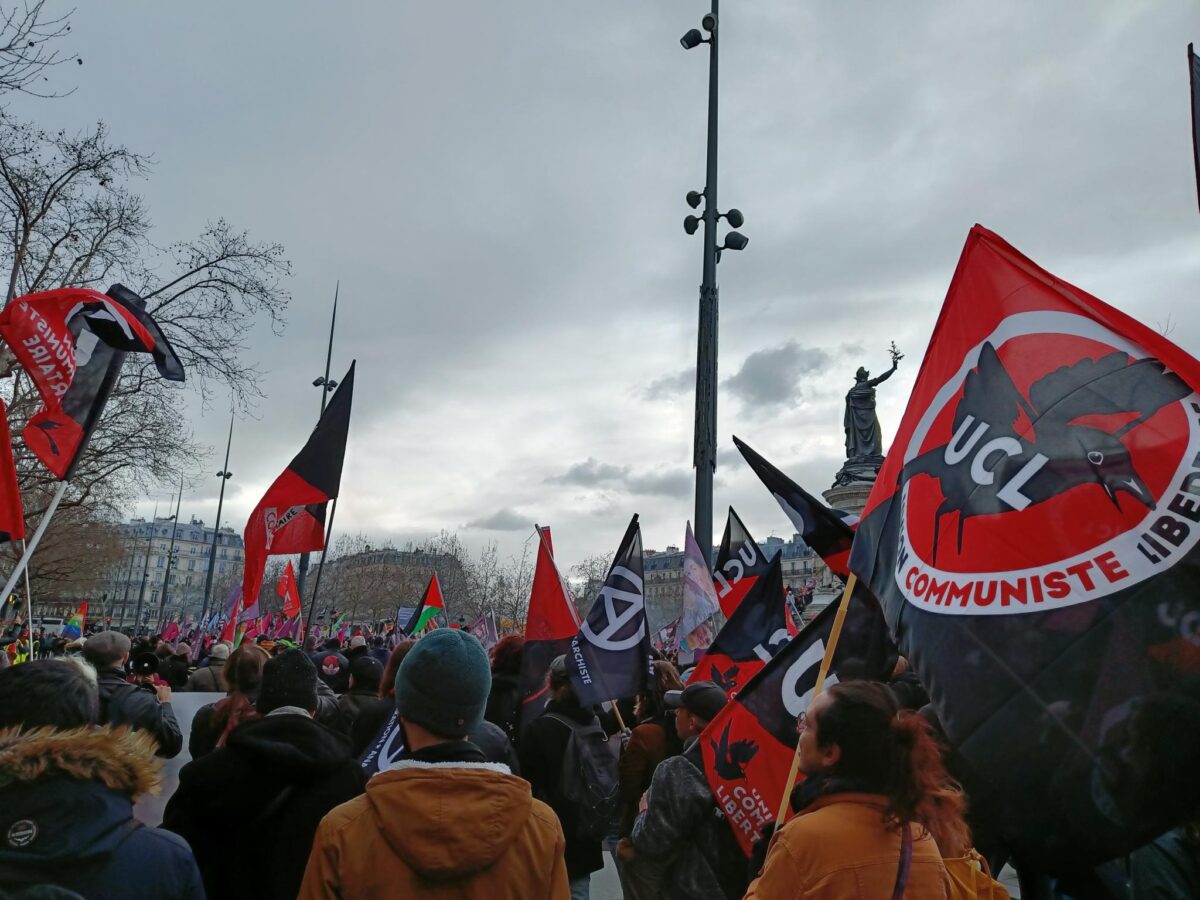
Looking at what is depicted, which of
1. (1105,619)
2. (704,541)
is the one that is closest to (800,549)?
(704,541)

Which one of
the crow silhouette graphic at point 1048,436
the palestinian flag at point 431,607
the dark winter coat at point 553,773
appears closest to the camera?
the crow silhouette graphic at point 1048,436

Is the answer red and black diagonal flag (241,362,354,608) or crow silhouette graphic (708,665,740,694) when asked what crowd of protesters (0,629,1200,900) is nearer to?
crow silhouette graphic (708,665,740,694)

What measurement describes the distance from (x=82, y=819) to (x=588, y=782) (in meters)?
3.00

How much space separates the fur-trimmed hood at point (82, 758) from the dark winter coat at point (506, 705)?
4.11m

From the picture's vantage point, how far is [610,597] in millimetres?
6379

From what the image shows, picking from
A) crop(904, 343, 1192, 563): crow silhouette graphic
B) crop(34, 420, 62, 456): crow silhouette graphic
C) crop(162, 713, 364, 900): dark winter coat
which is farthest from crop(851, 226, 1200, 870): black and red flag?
crop(34, 420, 62, 456): crow silhouette graphic

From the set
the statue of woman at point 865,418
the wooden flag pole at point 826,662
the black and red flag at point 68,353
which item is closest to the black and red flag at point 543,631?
the black and red flag at point 68,353

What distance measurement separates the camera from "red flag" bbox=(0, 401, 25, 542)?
5113 millimetres

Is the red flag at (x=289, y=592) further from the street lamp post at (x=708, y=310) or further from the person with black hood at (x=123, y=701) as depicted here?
the person with black hood at (x=123, y=701)

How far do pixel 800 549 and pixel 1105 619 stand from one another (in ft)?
398

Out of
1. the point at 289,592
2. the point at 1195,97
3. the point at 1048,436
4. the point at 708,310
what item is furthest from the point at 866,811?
the point at 289,592

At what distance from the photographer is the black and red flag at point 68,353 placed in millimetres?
5660

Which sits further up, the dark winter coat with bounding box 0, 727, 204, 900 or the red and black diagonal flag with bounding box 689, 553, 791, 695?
the red and black diagonal flag with bounding box 689, 553, 791, 695

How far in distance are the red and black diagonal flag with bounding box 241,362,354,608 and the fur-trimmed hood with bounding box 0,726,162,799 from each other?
206 inches
